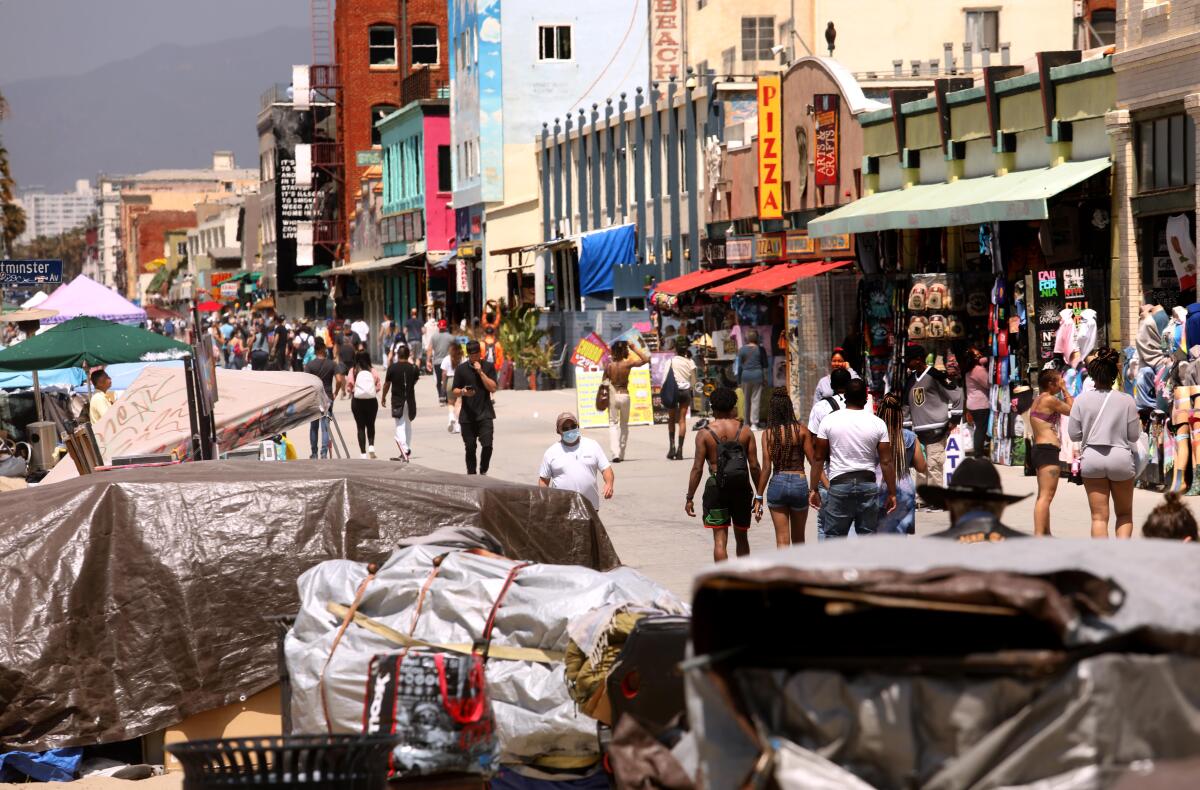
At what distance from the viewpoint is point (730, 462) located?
510 inches

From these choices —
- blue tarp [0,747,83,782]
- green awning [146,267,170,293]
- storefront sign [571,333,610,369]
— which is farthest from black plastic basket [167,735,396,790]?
green awning [146,267,170,293]

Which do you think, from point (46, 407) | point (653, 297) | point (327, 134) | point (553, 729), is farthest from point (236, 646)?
point (327, 134)

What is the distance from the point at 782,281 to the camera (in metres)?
28.0

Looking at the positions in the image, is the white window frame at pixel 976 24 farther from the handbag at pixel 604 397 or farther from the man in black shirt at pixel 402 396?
the man in black shirt at pixel 402 396

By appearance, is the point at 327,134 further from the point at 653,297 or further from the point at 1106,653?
the point at 1106,653

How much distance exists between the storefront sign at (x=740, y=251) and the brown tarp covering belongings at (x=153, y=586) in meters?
22.1

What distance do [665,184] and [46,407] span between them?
52.7 ft

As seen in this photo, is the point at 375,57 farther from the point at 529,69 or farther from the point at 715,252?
the point at 715,252

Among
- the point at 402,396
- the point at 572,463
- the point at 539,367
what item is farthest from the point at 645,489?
the point at 539,367

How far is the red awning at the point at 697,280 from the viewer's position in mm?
31386

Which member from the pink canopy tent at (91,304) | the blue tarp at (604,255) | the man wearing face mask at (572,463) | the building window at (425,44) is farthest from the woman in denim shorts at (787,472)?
the building window at (425,44)

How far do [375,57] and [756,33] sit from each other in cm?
3477

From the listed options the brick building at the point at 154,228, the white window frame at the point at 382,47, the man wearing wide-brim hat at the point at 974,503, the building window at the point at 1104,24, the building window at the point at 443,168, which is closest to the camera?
the man wearing wide-brim hat at the point at 974,503

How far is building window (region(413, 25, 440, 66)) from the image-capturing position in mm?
71875
